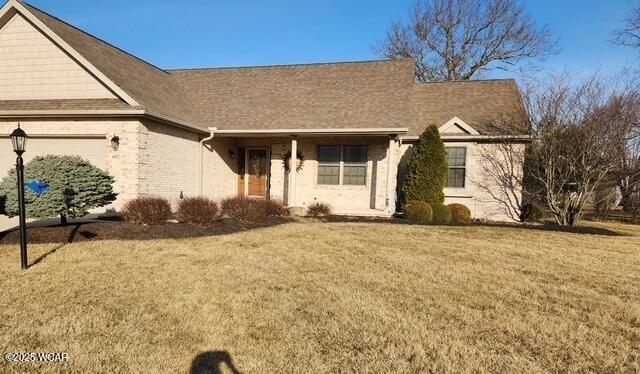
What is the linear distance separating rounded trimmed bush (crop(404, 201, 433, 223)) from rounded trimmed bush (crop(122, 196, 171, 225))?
7261 mm

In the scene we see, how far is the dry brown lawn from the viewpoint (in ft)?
10.7

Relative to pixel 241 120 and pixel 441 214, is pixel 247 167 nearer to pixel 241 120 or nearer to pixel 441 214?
pixel 241 120

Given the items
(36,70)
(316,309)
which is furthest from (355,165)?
(36,70)

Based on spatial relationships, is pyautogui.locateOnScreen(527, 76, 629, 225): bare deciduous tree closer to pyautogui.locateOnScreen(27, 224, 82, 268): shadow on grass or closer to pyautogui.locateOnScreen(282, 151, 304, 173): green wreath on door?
pyautogui.locateOnScreen(282, 151, 304, 173): green wreath on door

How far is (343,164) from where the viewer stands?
1412cm

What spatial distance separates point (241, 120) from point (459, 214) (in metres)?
8.51

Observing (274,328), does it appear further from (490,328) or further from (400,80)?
(400,80)

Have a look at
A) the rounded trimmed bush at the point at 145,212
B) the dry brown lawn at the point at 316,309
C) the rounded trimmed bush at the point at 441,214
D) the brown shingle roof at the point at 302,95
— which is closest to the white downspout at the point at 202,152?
the brown shingle roof at the point at 302,95

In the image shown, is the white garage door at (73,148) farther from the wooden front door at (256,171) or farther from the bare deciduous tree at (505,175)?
the bare deciduous tree at (505,175)

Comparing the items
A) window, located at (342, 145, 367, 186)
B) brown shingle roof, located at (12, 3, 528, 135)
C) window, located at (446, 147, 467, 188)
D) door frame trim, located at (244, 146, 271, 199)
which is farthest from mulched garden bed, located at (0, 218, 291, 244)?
window, located at (446, 147, 467, 188)

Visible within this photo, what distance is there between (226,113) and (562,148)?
12.1 m

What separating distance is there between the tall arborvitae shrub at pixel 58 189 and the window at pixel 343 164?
7.84 metres

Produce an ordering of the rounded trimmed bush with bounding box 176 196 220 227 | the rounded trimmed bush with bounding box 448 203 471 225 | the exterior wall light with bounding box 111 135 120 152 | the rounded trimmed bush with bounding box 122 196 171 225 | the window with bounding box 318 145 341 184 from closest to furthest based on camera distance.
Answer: the rounded trimmed bush with bounding box 122 196 171 225 → the rounded trimmed bush with bounding box 176 196 220 227 → the exterior wall light with bounding box 111 135 120 152 → the rounded trimmed bush with bounding box 448 203 471 225 → the window with bounding box 318 145 341 184

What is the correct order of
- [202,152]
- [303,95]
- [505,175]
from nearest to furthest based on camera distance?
[505,175], [202,152], [303,95]
